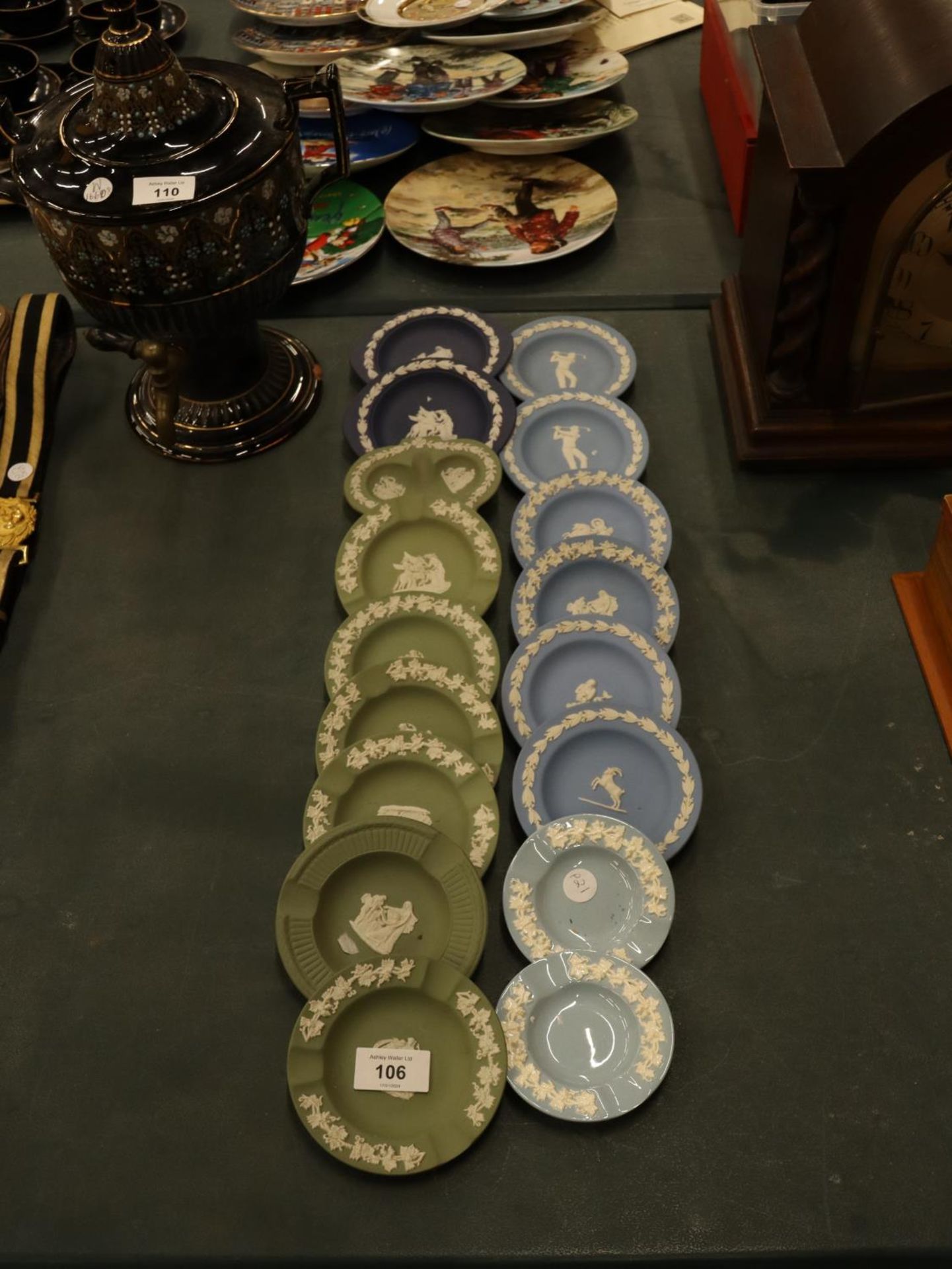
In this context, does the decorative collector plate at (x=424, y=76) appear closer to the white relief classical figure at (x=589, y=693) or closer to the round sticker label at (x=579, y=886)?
the white relief classical figure at (x=589, y=693)

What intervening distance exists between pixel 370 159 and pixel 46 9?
1.16 metres

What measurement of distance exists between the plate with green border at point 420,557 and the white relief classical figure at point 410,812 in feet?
1.03

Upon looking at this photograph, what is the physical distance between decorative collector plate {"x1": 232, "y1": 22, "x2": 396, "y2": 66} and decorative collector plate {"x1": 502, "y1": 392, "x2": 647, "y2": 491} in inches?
38.6

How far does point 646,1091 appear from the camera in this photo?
1.11 metres

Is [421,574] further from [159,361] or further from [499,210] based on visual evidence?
[499,210]

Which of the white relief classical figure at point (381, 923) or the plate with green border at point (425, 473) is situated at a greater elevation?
the plate with green border at point (425, 473)

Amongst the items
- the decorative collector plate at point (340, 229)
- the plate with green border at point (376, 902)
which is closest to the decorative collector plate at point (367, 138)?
the decorative collector plate at point (340, 229)

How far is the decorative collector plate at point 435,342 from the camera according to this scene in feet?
5.95

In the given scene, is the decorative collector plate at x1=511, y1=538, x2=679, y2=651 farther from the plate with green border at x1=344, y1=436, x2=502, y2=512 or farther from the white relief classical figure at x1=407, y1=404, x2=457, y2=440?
the white relief classical figure at x1=407, y1=404, x2=457, y2=440

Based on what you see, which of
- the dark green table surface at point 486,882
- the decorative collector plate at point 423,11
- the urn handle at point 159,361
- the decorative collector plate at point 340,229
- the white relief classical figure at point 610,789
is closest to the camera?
the dark green table surface at point 486,882

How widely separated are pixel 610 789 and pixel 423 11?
1.64 meters

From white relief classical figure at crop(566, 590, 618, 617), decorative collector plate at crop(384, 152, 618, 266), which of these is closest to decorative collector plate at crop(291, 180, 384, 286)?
decorative collector plate at crop(384, 152, 618, 266)

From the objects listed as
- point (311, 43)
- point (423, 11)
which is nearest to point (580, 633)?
point (423, 11)

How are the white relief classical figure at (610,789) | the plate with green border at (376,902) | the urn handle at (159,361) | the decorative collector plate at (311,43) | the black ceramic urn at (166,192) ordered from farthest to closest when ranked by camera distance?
the decorative collector plate at (311,43) → the urn handle at (159,361) → the black ceramic urn at (166,192) → the white relief classical figure at (610,789) → the plate with green border at (376,902)
